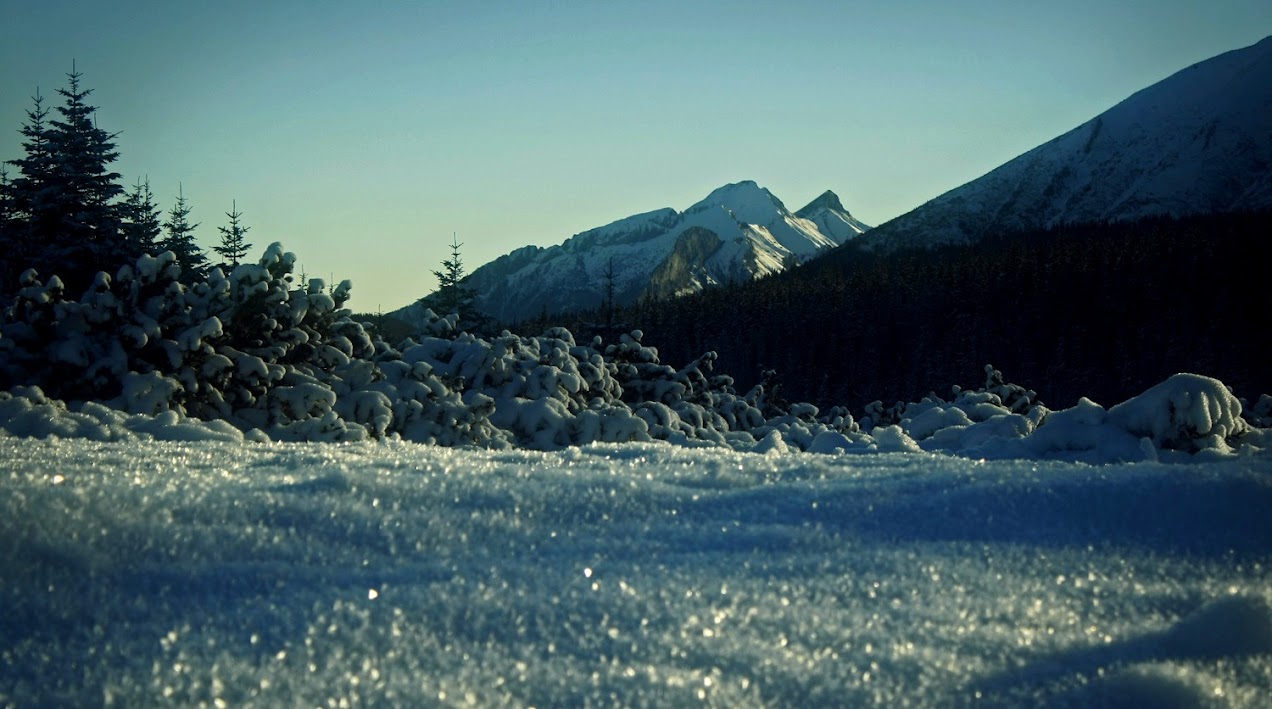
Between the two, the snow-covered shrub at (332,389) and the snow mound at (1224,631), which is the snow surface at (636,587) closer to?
the snow mound at (1224,631)

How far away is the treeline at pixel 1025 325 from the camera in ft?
188

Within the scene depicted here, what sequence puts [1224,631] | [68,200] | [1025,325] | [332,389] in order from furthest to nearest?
[1025,325], [68,200], [332,389], [1224,631]

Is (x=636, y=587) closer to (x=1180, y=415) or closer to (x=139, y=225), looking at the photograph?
(x=1180, y=415)

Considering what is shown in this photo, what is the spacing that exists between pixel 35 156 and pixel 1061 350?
60.9 meters

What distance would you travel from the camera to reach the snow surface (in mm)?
1361

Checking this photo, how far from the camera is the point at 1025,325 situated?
63375 millimetres

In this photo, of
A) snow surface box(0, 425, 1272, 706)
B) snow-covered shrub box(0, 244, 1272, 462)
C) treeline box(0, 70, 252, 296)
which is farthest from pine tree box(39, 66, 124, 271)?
snow surface box(0, 425, 1272, 706)

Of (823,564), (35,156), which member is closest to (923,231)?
(35,156)

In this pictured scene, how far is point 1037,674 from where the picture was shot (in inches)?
56.0

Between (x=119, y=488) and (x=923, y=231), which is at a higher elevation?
(x=923, y=231)

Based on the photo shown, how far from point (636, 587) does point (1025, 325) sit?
226ft

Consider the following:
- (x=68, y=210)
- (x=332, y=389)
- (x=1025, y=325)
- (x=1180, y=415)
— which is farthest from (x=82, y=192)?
(x=1025, y=325)

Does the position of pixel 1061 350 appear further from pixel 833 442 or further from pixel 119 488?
pixel 119 488

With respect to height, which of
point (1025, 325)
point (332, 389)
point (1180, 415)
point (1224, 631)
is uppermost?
point (1025, 325)
